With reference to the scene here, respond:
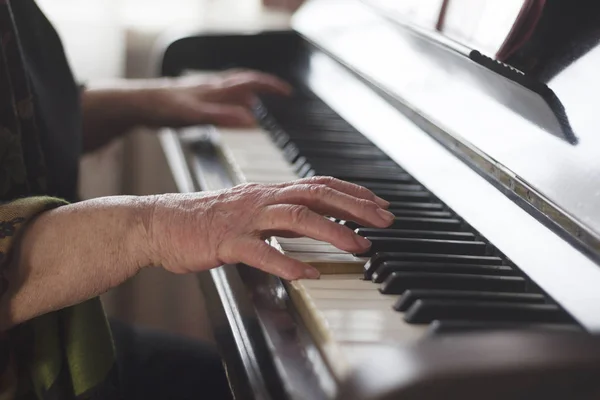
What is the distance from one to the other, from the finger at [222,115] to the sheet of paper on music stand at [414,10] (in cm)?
29

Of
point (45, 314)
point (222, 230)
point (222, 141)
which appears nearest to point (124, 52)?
point (222, 141)

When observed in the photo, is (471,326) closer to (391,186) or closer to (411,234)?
(411,234)

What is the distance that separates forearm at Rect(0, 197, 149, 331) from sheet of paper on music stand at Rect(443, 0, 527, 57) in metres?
0.42

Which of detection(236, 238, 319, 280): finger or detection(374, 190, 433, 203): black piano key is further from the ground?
detection(236, 238, 319, 280): finger

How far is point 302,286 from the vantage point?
2.28ft

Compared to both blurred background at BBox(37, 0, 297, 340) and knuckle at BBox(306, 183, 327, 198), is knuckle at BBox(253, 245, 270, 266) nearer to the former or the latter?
knuckle at BBox(306, 183, 327, 198)

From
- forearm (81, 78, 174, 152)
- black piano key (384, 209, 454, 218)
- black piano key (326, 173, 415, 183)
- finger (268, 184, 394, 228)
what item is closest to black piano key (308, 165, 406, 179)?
black piano key (326, 173, 415, 183)

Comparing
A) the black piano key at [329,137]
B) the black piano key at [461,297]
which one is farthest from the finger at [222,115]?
the black piano key at [461,297]

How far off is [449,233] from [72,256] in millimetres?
382

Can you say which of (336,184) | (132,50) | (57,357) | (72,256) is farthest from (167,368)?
(132,50)

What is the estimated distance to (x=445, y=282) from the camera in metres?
0.69

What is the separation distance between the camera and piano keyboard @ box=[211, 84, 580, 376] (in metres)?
0.62

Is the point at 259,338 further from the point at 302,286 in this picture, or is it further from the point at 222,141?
the point at 222,141

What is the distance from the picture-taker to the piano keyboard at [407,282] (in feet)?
2.05
